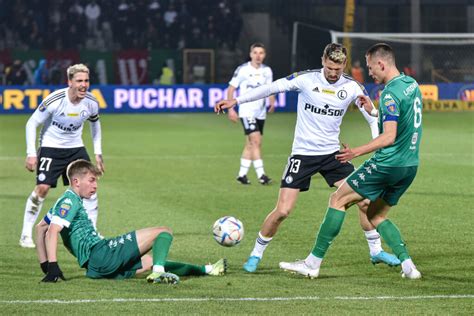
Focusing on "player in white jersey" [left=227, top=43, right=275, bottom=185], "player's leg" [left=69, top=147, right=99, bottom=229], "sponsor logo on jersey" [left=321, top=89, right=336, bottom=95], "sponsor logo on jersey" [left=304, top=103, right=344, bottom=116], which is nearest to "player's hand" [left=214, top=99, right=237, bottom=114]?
"sponsor logo on jersey" [left=304, top=103, right=344, bottom=116]

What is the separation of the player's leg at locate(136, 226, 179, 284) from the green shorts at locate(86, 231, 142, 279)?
0.06 metres

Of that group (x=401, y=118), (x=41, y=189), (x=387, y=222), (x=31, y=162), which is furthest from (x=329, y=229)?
(x=41, y=189)

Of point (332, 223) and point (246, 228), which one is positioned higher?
point (332, 223)

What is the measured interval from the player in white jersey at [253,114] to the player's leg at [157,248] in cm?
848

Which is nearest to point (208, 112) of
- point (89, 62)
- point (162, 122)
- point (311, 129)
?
point (162, 122)

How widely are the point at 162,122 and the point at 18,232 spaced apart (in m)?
20.1

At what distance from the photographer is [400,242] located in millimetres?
9312

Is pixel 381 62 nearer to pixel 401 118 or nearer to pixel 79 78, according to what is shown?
pixel 401 118

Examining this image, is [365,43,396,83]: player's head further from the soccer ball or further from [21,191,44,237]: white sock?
[21,191,44,237]: white sock

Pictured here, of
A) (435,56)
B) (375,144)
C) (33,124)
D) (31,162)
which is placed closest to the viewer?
(375,144)

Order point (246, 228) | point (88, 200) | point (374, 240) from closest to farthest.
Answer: point (374, 240)
point (88, 200)
point (246, 228)

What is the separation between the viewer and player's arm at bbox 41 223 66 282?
872 centimetres

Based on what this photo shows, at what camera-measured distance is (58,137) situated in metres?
11.2

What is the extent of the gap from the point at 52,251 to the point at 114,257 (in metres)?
0.53
